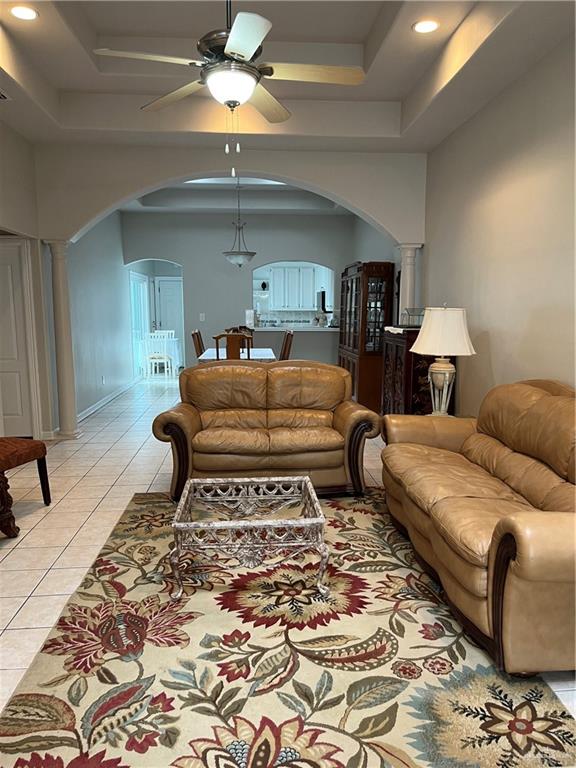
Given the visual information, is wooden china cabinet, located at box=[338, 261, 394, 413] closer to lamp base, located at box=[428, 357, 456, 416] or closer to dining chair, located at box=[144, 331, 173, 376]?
lamp base, located at box=[428, 357, 456, 416]

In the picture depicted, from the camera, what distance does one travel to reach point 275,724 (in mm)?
1839

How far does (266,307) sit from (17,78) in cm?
768

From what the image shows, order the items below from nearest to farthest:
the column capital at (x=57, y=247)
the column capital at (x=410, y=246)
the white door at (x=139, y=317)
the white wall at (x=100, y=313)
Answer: the column capital at (x=57, y=247) → the column capital at (x=410, y=246) → the white wall at (x=100, y=313) → the white door at (x=139, y=317)

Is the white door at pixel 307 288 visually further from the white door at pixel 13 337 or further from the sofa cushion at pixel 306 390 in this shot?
the sofa cushion at pixel 306 390

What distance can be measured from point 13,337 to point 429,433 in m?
4.24

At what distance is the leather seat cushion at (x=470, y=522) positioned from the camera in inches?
83.4

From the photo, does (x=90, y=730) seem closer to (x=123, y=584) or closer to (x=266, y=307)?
(x=123, y=584)

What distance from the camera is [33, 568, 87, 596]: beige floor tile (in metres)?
2.68

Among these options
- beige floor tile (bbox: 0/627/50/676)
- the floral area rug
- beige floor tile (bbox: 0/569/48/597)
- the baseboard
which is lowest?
the floral area rug

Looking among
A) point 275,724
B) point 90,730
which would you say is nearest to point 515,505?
point 275,724

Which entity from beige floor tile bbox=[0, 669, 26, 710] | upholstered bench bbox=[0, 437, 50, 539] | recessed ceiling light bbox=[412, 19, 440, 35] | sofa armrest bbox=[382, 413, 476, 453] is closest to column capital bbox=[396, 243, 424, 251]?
recessed ceiling light bbox=[412, 19, 440, 35]

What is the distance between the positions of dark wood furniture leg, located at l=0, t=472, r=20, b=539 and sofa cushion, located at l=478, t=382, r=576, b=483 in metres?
2.94

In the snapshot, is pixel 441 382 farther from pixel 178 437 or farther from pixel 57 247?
pixel 57 247

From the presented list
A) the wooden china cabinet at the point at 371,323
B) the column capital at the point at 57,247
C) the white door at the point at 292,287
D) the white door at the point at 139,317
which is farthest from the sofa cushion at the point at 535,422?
the white door at the point at 139,317
